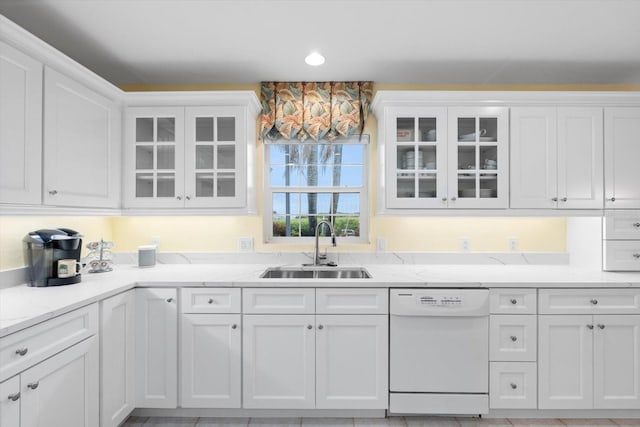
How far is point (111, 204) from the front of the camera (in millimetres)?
2340

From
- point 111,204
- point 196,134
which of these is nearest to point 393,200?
point 196,134

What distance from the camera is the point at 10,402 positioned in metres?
1.24

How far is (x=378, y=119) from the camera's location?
2.72 m

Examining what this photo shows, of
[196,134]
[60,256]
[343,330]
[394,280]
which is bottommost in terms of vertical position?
[343,330]

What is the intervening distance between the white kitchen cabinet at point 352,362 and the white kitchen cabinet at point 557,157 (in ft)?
4.52

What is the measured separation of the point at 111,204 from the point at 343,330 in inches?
70.4

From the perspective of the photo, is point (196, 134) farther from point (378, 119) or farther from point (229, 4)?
point (378, 119)

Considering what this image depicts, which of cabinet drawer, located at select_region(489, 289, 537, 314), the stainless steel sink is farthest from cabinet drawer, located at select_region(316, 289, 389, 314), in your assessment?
cabinet drawer, located at select_region(489, 289, 537, 314)

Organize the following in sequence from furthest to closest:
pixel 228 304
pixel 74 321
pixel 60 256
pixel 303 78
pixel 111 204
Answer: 1. pixel 303 78
2. pixel 111 204
3. pixel 228 304
4. pixel 60 256
5. pixel 74 321

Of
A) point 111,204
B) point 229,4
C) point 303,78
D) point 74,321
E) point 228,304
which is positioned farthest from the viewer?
point 303,78

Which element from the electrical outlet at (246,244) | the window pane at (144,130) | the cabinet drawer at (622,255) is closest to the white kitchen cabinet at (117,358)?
the electrical outlet at (246,244)

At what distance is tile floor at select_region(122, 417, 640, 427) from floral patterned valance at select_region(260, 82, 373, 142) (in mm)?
2007

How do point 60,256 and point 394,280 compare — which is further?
point 394,280

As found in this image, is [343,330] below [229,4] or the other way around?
below
